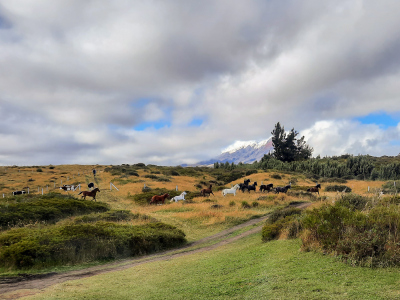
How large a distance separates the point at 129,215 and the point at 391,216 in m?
18.3

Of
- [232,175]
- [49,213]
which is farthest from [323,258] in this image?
[232,175]

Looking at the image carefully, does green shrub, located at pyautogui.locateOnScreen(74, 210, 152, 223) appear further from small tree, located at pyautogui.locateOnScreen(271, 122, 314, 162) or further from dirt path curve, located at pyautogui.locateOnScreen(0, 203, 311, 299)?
small tree, located at pyautogui.locateOnScreen(271, 122, 314, 162)

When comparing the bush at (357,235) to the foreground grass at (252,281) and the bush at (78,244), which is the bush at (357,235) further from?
the bush at (78,244)

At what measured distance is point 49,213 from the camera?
21641mm

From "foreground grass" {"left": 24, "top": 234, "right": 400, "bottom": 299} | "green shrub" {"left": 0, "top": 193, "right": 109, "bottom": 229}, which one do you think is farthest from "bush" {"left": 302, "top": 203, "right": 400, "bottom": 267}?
"green shrub" {"left": 0, "top": 193, "right": 109, "bottom": 229}

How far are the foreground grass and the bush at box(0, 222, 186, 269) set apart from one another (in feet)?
13.2

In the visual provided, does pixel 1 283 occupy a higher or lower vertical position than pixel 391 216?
lower

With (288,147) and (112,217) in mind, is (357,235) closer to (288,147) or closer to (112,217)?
(112,217)

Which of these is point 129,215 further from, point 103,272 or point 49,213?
point 103,272

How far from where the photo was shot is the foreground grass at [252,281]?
542 centimetres

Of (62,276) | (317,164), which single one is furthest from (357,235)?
(317,164)

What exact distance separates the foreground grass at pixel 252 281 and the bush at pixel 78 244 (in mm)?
4022

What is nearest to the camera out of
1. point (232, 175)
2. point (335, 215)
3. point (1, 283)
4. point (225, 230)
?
point (335, 215)

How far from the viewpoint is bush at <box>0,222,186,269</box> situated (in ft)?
39.0
